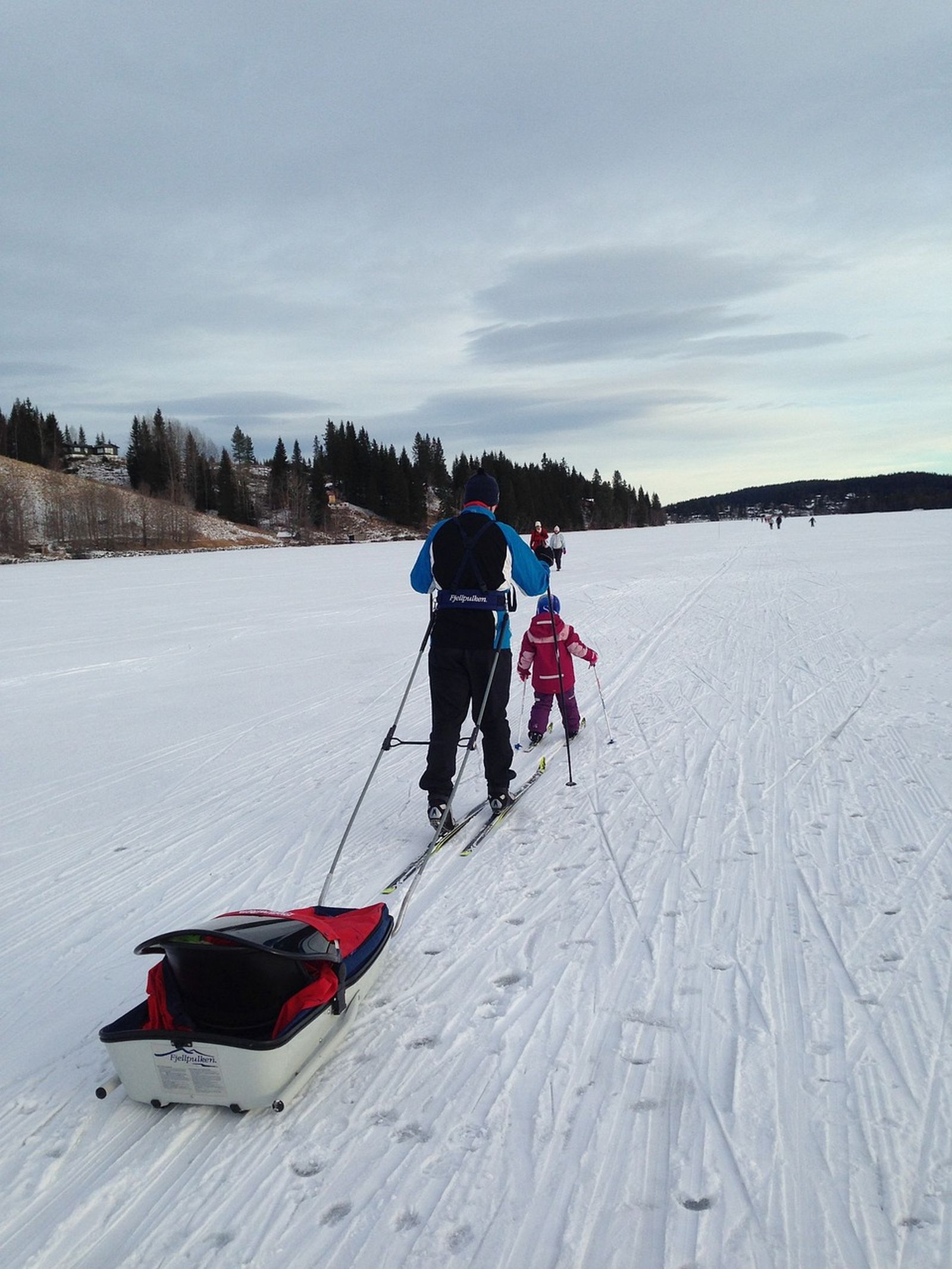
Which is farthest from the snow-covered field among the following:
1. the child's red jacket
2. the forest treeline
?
the forest treeline

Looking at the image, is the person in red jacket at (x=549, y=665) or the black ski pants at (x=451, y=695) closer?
the black ski pants at (x=451, y=695)

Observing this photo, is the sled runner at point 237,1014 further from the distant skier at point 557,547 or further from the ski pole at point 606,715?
the distant skier at point 557,547

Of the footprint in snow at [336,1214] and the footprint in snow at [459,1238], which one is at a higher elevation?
the footprint in snow at [336,1214]

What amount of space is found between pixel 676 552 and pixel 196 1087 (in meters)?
33.9

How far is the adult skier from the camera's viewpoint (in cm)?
495

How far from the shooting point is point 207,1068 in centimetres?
262

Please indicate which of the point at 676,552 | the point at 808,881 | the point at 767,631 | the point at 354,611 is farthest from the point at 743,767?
the point at 676,552

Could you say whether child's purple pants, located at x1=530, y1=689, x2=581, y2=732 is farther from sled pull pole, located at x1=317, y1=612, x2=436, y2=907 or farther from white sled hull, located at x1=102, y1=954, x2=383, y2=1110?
white sled hull, located at x1=102, y1=954, x2=383, y2=1110

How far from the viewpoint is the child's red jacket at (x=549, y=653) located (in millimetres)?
6848

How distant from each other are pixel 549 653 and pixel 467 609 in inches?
82.4

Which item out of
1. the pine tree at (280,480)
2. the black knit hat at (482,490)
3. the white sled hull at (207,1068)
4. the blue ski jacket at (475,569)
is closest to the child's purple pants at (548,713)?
the blue ski jacket at (475,569)

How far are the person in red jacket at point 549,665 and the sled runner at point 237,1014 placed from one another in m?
3.96

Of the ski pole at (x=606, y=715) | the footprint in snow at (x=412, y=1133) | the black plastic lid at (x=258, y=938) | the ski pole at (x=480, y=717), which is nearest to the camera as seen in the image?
the footprint in snow at (x=412, y=1133)

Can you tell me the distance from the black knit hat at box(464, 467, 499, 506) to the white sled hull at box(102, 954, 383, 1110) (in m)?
3.22
